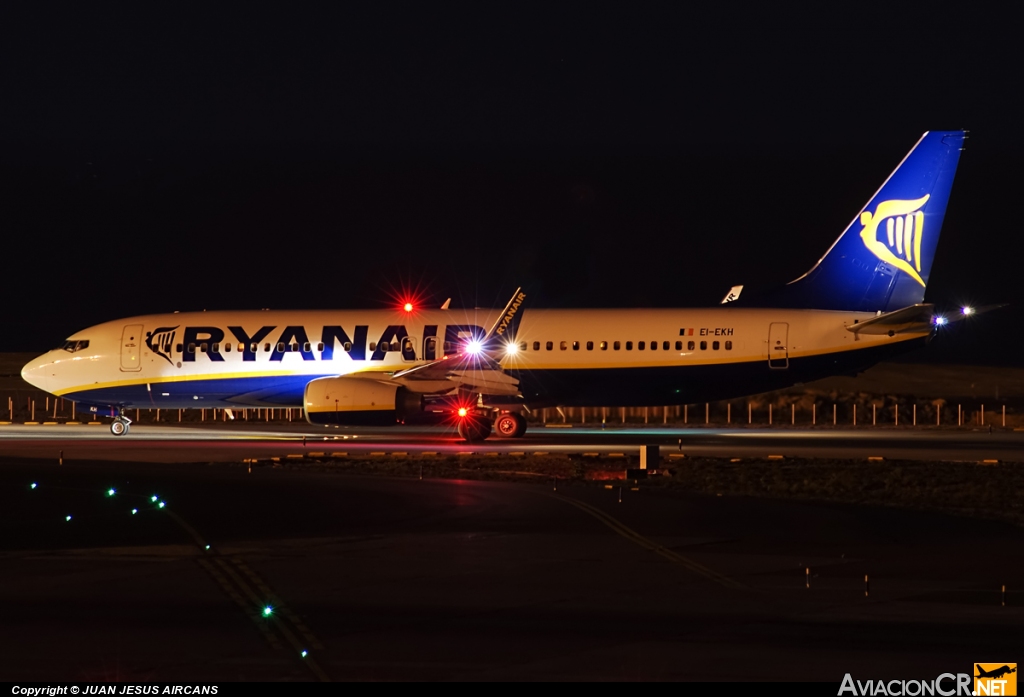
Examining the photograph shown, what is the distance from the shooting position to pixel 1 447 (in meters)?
33.6

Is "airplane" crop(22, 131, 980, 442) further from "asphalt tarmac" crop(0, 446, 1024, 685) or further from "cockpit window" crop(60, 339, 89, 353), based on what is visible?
"asphalt tarmac" crop(0, 446, 1024, 685)

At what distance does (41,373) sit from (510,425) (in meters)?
16.8

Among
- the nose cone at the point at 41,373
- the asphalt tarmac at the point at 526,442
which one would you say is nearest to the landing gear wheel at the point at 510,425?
the asphalt tarmac at the point at 526,442

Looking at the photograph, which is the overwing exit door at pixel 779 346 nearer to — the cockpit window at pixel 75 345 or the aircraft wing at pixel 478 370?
the aircraft wing at pixel 478 370

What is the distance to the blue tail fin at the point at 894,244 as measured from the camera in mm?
36719

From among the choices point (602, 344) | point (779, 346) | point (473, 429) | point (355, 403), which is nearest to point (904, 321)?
point (779, 346)

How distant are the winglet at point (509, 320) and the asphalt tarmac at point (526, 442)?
9.94 ft

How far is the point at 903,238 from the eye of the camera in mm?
37125

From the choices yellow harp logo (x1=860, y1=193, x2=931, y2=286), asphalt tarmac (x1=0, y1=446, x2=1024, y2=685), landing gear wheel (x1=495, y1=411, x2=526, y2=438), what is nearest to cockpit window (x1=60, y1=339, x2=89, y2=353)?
landing gear wheel (x1=495, y1=411, x2=526, y2=438)

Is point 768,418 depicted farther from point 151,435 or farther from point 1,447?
point 1,447

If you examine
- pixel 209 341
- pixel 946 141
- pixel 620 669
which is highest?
pixel 946 141

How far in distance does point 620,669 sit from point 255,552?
267 inches

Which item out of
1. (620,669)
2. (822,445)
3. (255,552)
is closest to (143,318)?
(822,445)

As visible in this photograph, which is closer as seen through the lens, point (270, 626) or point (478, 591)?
point (270, 626)
